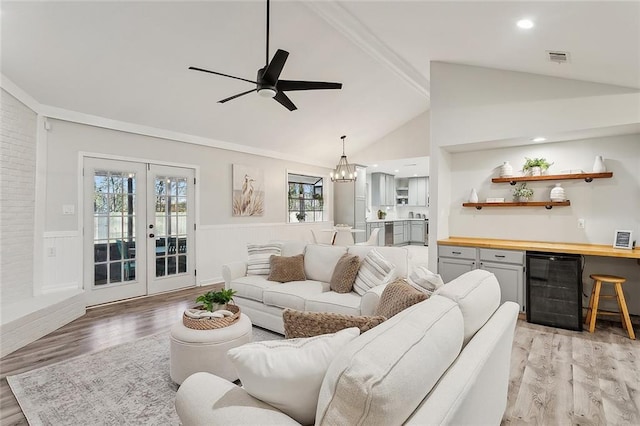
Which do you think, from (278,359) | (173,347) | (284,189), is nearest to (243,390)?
(278,359)

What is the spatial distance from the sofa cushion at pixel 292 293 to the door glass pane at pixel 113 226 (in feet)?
8.47

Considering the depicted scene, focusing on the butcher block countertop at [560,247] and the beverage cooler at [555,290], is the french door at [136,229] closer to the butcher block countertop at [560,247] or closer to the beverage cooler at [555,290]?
the butcher block countertop at [560,247]

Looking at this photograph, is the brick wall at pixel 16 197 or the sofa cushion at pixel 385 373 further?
the brick wall at pixel 16 197

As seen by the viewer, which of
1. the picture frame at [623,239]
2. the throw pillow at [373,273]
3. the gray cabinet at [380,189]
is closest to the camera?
the throw pillow at [373,273]

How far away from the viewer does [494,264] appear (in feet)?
13.0

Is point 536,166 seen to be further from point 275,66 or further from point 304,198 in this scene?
point 304,198

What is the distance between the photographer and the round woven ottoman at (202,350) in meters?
2.26

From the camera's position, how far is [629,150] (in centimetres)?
374

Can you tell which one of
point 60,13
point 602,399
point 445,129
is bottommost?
point 602,399

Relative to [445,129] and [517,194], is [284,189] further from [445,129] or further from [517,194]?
[517,194]

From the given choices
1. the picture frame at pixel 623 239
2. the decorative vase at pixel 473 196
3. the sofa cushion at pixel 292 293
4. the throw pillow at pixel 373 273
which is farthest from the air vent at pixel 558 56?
the sofa cushion at pixel 292 293

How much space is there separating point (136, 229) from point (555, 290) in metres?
5.46

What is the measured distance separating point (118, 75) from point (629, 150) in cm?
599

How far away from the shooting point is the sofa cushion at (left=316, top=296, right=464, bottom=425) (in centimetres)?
83
